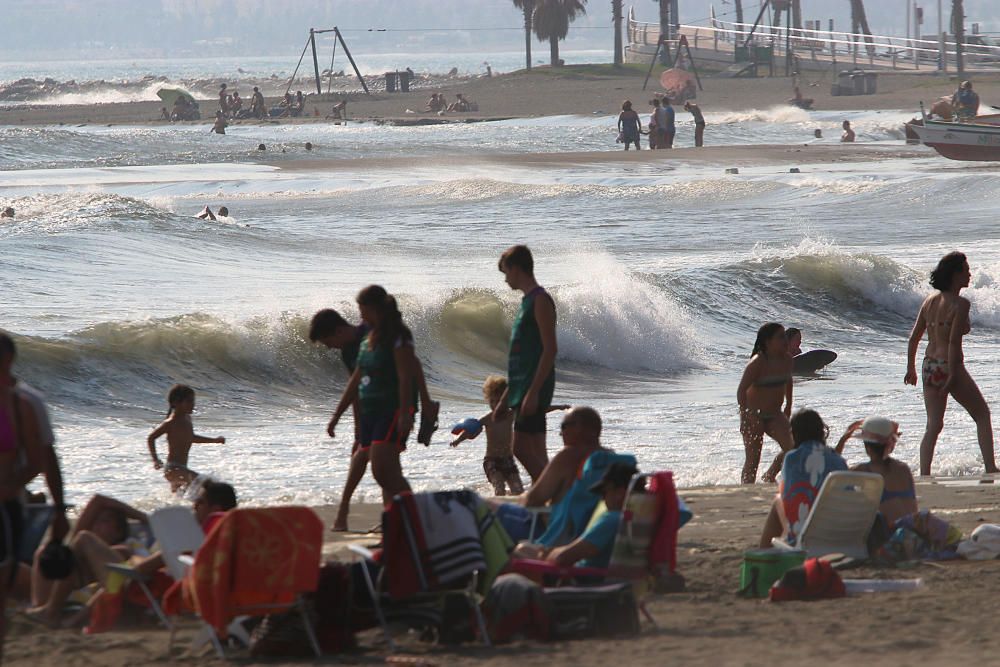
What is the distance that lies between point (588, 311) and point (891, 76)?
52698mm

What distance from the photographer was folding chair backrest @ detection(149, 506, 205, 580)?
213 inches

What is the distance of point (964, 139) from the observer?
112 feet

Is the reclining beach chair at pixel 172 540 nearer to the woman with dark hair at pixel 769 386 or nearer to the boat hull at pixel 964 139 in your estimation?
the woman with dark hair at pixel 769 386

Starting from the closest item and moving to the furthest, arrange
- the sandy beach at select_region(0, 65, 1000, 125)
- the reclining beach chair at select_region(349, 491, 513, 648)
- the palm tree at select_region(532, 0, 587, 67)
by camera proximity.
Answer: the reclining beach chair at select_region(349, 491, 513, 648) → the sandy beach at select_region(0, 65, 1000, 125) → the palm tree at select_region(532, 0, 587, 67)

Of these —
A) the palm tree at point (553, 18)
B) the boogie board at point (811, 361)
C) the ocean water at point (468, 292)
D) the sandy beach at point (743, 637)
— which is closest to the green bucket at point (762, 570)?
the sandy beach at point (743, 637)

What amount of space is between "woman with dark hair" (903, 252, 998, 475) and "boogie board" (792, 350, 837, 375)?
5596 millimetres

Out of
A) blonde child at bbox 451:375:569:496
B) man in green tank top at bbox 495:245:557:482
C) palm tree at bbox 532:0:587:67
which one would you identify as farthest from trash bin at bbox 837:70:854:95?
man in green tank top at bbox 495:245:557:482

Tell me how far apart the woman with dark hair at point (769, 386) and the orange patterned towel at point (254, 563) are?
3.98m

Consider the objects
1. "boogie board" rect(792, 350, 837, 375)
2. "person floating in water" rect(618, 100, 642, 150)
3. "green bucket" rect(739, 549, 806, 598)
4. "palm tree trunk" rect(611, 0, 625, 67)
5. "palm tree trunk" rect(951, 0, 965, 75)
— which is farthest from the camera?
"palm tree trunk" rect(611, 0, 625, 67)

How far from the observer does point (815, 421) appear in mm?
6691

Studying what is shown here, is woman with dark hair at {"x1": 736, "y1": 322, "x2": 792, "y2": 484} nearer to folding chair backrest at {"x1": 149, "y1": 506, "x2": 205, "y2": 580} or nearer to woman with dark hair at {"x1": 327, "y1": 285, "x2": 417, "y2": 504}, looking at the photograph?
woman with dark hair at {"x1": 327, "y1": 285, "x2": 417, "y2": 504}

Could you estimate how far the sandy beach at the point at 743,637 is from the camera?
505 centimetres

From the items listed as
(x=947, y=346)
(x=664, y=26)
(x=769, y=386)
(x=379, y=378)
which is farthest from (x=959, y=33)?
(x=379, y=378)

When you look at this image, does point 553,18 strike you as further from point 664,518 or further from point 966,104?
point 664,518
